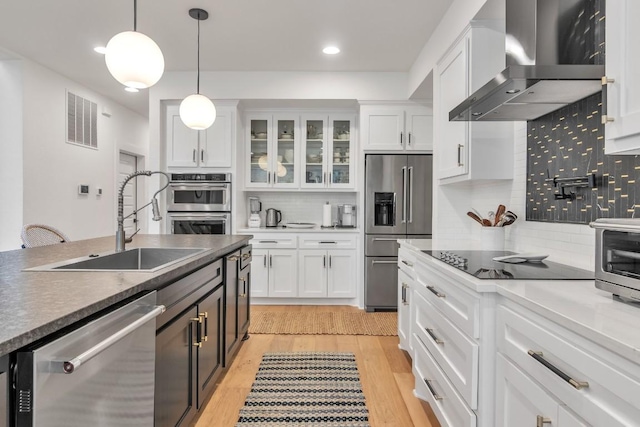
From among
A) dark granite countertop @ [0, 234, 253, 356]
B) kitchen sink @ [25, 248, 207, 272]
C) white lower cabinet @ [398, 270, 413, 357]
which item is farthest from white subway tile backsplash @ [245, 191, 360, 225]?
dark granite countertop @ [0, 234, 253, 356]

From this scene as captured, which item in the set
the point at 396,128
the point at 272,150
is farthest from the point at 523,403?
the point at 272,150

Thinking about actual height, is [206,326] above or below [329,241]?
below

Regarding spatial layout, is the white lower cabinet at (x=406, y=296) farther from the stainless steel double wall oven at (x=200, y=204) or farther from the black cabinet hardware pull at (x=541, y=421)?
the stainless steel double wall oven at (x=200, y=204)

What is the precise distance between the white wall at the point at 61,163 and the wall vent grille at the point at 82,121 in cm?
7

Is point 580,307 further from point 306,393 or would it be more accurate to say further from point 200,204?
point 200,204

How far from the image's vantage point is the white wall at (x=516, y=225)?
187 centimetres

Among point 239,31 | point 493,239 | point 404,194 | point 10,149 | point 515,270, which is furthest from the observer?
point 404,194

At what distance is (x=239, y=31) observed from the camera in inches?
133

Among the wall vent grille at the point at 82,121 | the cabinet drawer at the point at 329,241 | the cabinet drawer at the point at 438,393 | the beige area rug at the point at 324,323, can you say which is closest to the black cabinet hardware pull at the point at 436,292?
the cabinet drawer at the point at 438,393

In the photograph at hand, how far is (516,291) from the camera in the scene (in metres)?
1.29

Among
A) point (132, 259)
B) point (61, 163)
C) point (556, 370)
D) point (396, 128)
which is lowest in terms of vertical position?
point (556, 370)

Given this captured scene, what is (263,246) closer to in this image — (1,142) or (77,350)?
(1,142)

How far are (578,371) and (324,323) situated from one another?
3.04 metres

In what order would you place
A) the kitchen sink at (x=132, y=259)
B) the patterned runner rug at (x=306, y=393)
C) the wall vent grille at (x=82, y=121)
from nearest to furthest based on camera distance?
the kitchen sink at (x=132, y=259), the patterned runner rug at (x=306, y=393), the wall vent grille at (x=82, y=121)
